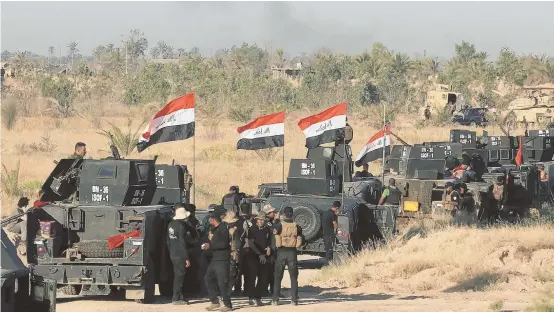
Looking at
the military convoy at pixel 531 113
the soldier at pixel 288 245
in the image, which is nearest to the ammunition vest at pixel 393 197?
the soldier at pixel 288 245

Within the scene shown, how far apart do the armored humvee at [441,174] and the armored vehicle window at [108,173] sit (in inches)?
383

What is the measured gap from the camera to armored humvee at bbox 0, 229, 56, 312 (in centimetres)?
963

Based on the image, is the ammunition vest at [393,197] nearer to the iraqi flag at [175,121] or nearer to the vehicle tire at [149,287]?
the iraqi flag at [175,121]

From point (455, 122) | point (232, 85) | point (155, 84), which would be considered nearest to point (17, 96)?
point (155, 84)

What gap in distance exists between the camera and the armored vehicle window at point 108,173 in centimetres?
1788

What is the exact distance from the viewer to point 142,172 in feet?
60.3

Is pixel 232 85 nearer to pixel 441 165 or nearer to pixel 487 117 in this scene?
pixel 487 117

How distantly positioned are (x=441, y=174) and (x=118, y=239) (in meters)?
13.6

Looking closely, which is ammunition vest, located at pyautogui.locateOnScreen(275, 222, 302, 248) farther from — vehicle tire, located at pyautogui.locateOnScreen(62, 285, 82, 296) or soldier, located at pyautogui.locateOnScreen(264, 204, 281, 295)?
vehicle tire, located at pyautogui.locateOnScreen(62, 285, 82, 296)

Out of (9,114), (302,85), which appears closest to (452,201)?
(9,114)

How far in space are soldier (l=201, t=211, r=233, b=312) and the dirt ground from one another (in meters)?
0.62

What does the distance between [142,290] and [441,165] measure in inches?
548

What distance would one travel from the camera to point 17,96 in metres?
70.2

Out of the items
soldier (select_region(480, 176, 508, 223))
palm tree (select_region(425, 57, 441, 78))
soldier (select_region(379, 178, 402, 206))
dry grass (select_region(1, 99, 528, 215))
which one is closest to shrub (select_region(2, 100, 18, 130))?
dry grass (select_region(1, 99, 528, 215))
